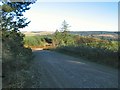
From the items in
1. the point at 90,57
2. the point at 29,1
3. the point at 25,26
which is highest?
the point at 29,1

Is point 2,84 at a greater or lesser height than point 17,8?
lesser

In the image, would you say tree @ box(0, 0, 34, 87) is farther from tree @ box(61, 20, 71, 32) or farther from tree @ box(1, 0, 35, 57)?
tree @ box(61, 20, 71, 32)

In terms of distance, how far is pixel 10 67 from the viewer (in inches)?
560

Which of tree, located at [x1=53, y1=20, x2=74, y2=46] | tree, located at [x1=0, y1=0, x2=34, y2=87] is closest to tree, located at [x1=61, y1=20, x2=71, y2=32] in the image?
tree, located at [x1=53, y1=20, x2=74, y2=46]

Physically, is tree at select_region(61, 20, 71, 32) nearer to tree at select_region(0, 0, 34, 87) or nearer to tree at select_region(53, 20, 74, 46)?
tree at select_region(53, 20, 74, 46)

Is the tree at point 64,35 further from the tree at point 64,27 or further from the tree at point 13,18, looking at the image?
the tree at point 13,18

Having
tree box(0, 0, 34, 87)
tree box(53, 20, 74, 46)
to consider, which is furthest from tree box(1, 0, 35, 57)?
tree box(53, 20, 74, 46)

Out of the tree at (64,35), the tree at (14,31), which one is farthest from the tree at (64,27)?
the tree at (14,31)

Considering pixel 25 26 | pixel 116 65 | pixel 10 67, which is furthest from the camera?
pixel 25 26

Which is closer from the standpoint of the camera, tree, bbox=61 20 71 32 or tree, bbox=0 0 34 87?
tree, bbox=0 0 34 87

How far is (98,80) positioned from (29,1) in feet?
51.1

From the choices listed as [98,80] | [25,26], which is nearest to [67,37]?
[25,26]

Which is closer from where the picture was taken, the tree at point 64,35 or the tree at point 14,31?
the tree at point 14,31

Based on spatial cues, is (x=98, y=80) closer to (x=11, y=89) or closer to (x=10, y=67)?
(x=10, y=67)
